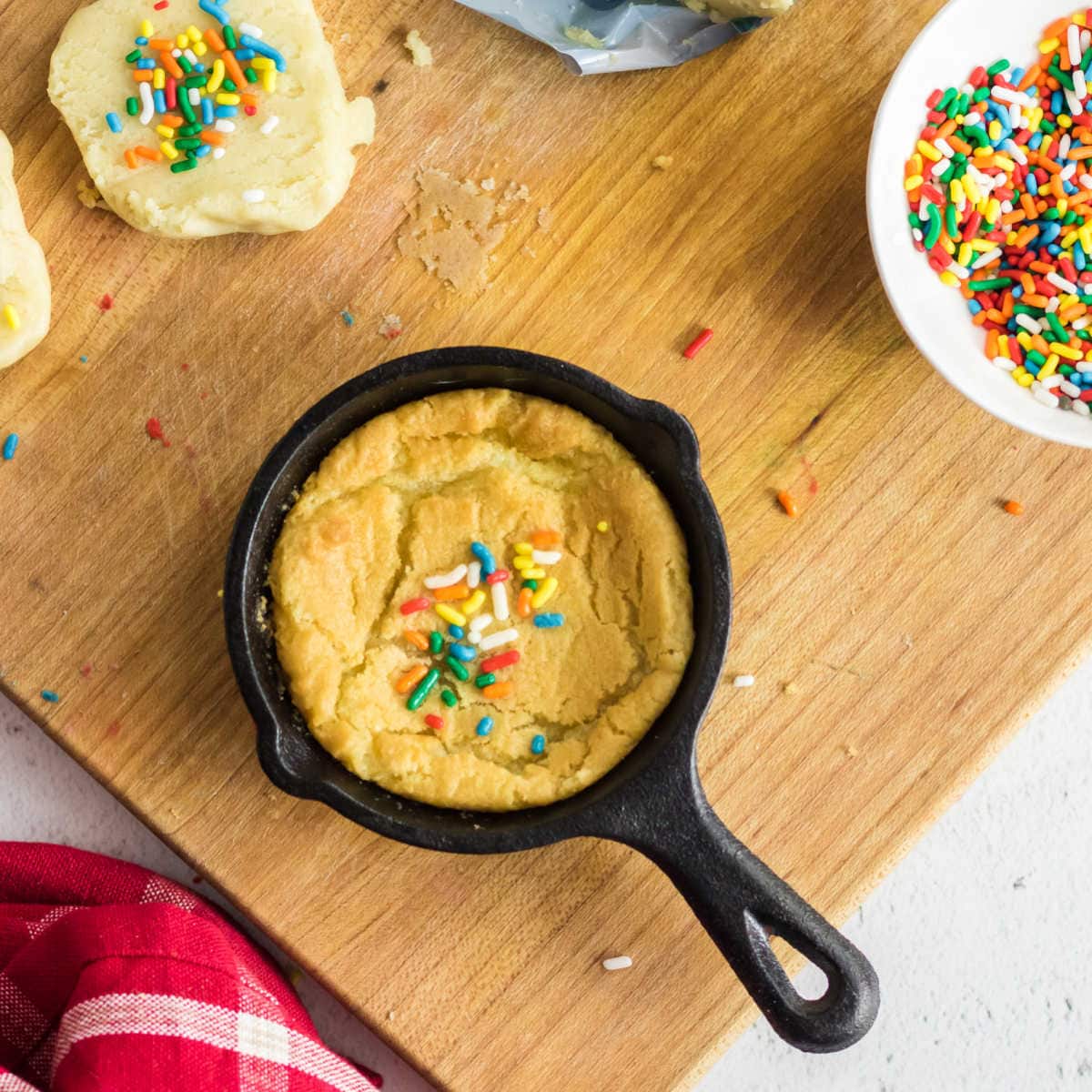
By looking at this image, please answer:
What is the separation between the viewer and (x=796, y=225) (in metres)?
2.08

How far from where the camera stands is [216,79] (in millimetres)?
2027

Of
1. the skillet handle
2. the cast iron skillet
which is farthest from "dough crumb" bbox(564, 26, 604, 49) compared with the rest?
the skillet handle

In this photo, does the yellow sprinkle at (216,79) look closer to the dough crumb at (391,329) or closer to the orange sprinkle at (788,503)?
the dough crumb at (391,329)

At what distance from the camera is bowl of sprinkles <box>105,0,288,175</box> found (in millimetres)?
2023

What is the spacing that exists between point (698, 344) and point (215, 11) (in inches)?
40.3

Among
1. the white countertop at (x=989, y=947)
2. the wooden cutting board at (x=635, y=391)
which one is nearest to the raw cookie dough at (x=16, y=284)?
the wooden cutting board at (x=635, y=391)

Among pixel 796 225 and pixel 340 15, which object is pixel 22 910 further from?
pixel 796 225

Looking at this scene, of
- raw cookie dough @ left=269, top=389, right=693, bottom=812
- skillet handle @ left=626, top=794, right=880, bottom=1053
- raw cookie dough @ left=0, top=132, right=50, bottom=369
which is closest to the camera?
skillet handle @ left=626, top=794, right=880, bottom=1053

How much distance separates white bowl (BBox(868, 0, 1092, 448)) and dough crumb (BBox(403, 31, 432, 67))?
79 centimetres

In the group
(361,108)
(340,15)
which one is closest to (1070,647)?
(361,108)

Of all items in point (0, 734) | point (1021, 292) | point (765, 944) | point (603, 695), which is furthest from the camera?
point (0, 734)

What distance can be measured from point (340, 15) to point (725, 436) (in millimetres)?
1017

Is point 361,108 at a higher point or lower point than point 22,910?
higher

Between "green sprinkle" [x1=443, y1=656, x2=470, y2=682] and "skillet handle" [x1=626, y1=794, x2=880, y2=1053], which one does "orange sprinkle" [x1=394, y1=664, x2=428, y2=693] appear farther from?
"skillet handle" [x1=626, y1=794, x2=880, y2=1053]
